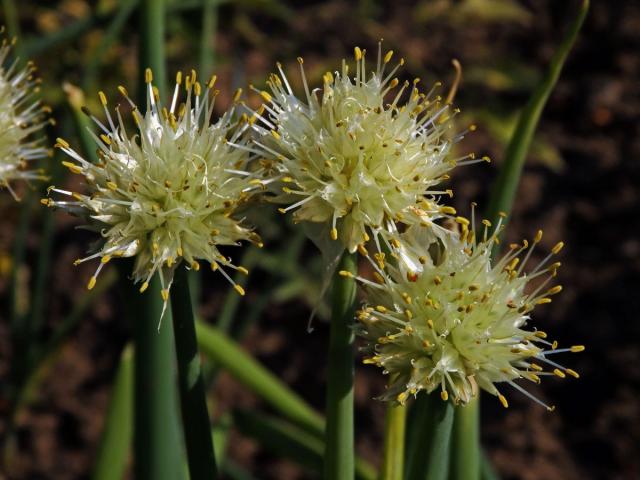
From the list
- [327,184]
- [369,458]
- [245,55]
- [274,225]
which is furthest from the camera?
[245,55]

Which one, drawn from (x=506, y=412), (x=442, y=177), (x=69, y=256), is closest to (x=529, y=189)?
(x=506, y=412)

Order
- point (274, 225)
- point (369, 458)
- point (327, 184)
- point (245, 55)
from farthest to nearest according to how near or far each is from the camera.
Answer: point (245, 55) < point (274, 225) < point (369, 458) < point (327, 184)

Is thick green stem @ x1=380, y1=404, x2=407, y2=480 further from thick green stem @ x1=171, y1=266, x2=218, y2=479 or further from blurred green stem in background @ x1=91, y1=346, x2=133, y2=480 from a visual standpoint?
blurred green stem in background @ x1=91, y1=346, x2=133, y2=480

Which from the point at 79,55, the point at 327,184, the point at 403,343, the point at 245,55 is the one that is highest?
the point at 245,55

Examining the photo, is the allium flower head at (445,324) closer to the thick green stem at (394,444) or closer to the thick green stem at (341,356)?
the thick green stem at (341,356)

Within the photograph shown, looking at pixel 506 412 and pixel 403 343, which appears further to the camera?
pixel 506 412

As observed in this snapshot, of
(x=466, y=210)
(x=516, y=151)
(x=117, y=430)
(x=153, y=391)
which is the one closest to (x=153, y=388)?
(x=153, y=391)

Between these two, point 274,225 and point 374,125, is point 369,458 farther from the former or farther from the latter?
point 374,125

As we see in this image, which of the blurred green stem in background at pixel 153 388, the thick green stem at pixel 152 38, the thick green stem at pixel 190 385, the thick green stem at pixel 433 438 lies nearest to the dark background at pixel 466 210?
the thick green stem at pixel 152 38
